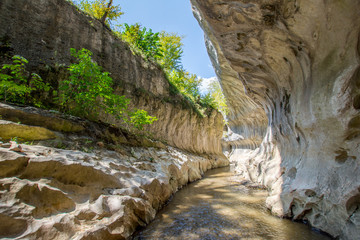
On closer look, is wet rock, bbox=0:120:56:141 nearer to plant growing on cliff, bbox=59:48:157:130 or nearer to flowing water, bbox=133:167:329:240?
plant growing on cliff, bbox=59:48:157:130

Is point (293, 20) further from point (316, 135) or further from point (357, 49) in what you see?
point (316, 135)

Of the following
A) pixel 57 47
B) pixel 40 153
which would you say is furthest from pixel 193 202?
pixel 57 47

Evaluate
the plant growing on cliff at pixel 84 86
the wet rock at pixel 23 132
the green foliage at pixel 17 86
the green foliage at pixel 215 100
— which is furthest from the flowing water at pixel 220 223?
the green foliage at pixel 215 100

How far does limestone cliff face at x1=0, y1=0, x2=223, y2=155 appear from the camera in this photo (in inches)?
A: 217

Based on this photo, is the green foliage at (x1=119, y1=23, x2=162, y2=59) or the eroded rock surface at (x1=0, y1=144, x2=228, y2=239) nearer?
the eroded rock surface at (x1=0, y1=144, x2=228, y2=239)

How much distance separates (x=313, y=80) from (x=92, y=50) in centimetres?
824

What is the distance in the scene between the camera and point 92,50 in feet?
25.0

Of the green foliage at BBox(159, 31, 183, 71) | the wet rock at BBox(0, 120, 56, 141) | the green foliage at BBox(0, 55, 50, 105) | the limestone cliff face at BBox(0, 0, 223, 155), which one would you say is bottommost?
the wet rock at BBox(0, 120, 56, 141)

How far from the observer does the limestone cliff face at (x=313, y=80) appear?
2.92 metres

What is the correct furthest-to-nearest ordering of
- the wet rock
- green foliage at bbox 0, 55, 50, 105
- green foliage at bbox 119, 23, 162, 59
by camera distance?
green foliage at bbox 119, 23, 162, 59
green foliage at bbox 0, 55, 50, 105
the wet rock

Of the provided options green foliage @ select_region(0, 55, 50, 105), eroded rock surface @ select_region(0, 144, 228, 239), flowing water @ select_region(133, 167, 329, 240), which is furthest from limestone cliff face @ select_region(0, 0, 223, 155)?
flowing water @ select_region(133, 167, 329, 240)

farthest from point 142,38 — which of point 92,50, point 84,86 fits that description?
point 84,86

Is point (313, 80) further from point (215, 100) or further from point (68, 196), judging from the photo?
point (215, 100)

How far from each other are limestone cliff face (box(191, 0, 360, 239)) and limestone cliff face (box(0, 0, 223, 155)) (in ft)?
17.8
